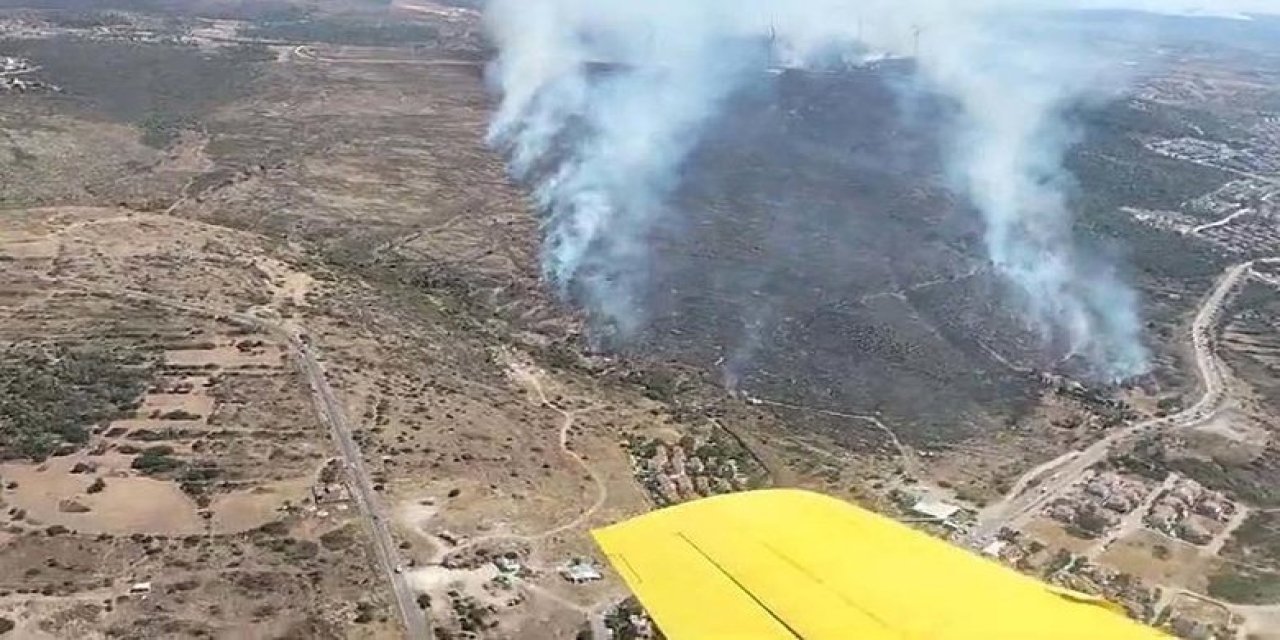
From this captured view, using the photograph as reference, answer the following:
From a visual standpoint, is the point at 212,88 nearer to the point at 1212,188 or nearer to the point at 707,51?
the point at 707,51

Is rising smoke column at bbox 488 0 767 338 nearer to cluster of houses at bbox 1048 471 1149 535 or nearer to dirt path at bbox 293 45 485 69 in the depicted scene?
dirt path at bbox 293 45 485 69

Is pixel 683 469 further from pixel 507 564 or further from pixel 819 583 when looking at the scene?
pixel 819 583

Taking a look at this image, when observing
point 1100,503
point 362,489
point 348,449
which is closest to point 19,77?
point 348,449

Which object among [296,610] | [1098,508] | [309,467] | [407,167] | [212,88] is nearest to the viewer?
→ [296,610]

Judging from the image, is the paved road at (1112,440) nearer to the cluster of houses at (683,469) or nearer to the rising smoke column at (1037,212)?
the rising smoke column at (1037,212)

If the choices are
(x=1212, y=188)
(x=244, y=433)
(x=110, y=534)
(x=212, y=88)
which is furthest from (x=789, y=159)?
(x=110, y=534)

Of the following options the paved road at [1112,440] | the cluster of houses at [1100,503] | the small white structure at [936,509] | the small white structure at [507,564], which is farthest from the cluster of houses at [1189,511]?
the small white structure at [507,564]

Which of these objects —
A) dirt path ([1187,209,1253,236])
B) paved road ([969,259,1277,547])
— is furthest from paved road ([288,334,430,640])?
dirt path ([1187,209,1253,236])
